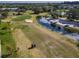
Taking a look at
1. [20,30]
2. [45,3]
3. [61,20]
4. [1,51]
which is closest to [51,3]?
[45,3]

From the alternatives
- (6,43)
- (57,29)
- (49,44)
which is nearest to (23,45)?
(6,43)

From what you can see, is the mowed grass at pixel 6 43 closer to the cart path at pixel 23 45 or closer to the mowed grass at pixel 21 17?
the cart path at pixel 23 45

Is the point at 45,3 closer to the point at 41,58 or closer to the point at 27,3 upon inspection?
the point at 27,3

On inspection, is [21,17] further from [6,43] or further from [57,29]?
[57,29]

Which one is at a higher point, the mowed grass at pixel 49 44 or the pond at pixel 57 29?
the pond at pixel 57 29

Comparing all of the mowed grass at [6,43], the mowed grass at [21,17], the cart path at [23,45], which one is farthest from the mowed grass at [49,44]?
the mowed grass at [6,43]
